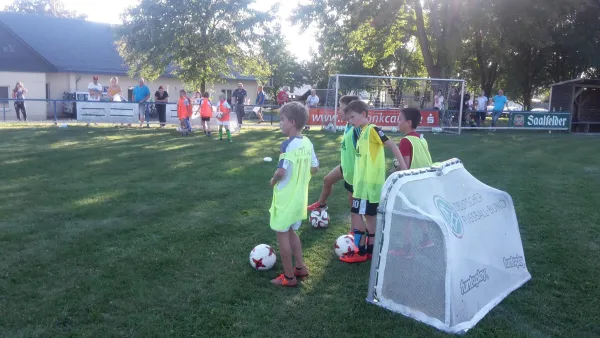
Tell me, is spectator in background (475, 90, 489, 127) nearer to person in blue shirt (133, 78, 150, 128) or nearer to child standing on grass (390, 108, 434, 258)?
person in blue shirt (133, 78, 150, 128)

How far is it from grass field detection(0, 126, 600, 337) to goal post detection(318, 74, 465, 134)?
9627 millimetres

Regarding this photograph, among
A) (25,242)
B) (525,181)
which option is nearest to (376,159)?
(25,242)

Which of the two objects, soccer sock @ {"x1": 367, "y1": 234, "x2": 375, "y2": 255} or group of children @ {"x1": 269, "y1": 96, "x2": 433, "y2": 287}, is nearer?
group of children @ {"x1": 269, "y1": 96, "x2": 433, "y2": 287}

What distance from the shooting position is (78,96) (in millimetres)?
30797

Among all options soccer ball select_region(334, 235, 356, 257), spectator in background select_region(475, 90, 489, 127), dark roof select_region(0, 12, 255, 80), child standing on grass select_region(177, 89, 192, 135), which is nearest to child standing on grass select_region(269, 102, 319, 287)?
soccer ball select_region(334, 235, 356, 257)

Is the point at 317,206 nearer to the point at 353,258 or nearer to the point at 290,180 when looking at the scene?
the point at 353,258

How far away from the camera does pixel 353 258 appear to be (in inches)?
200

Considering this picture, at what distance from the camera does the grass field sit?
3.77 metres

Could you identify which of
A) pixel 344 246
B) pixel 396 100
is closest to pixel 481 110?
pixel 396 100

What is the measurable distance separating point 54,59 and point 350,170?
104ft

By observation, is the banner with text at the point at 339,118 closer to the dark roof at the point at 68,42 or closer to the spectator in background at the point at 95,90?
the spectator in background at the point at 95,90

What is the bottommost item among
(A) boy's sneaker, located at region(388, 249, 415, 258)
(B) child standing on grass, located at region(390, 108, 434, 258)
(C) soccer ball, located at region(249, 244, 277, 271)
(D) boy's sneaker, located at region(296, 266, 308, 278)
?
(D) boy's sneaker, located at region(296, 266, 308, 278)

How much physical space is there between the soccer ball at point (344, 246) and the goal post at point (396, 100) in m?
14.2

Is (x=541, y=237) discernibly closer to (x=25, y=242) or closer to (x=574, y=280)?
(x=574, y=280)
